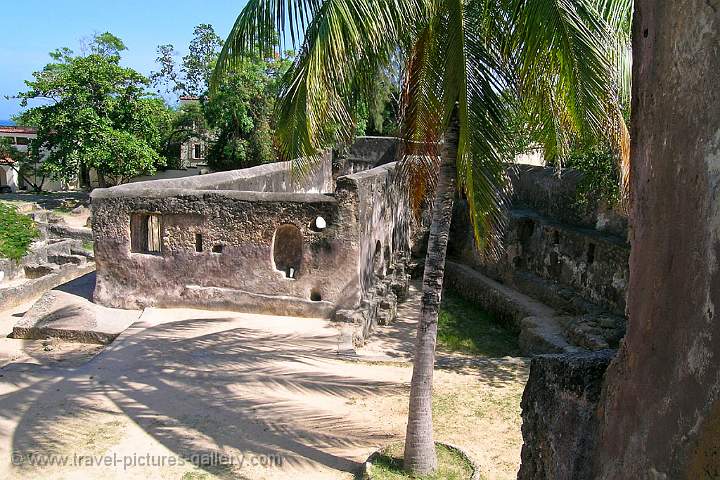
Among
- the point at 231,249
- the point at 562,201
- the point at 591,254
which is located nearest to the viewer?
the point at 231,249

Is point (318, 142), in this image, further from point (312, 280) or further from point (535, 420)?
point (312, 280)

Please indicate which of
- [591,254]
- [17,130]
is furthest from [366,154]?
[17,130]

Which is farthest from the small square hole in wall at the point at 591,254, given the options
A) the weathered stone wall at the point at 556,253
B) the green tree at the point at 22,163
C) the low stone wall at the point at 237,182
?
the green tree at the point at 22,163

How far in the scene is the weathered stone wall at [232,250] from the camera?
1105 cm

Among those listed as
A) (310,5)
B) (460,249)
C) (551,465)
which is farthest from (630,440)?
(460,249)

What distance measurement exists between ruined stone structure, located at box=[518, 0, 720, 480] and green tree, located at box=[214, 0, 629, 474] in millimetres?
2007

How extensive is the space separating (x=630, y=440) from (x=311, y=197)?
8.51 meters

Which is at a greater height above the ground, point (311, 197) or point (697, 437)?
point (311, 197)

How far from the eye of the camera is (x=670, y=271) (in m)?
2.70

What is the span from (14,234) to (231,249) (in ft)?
31.7

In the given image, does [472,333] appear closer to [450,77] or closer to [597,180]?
[597,180]

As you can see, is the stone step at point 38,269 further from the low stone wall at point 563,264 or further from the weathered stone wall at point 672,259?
the weathered stone wall at point 672,259

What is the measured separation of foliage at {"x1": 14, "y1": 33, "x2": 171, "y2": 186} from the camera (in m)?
25.1

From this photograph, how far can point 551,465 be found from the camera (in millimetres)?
3766
